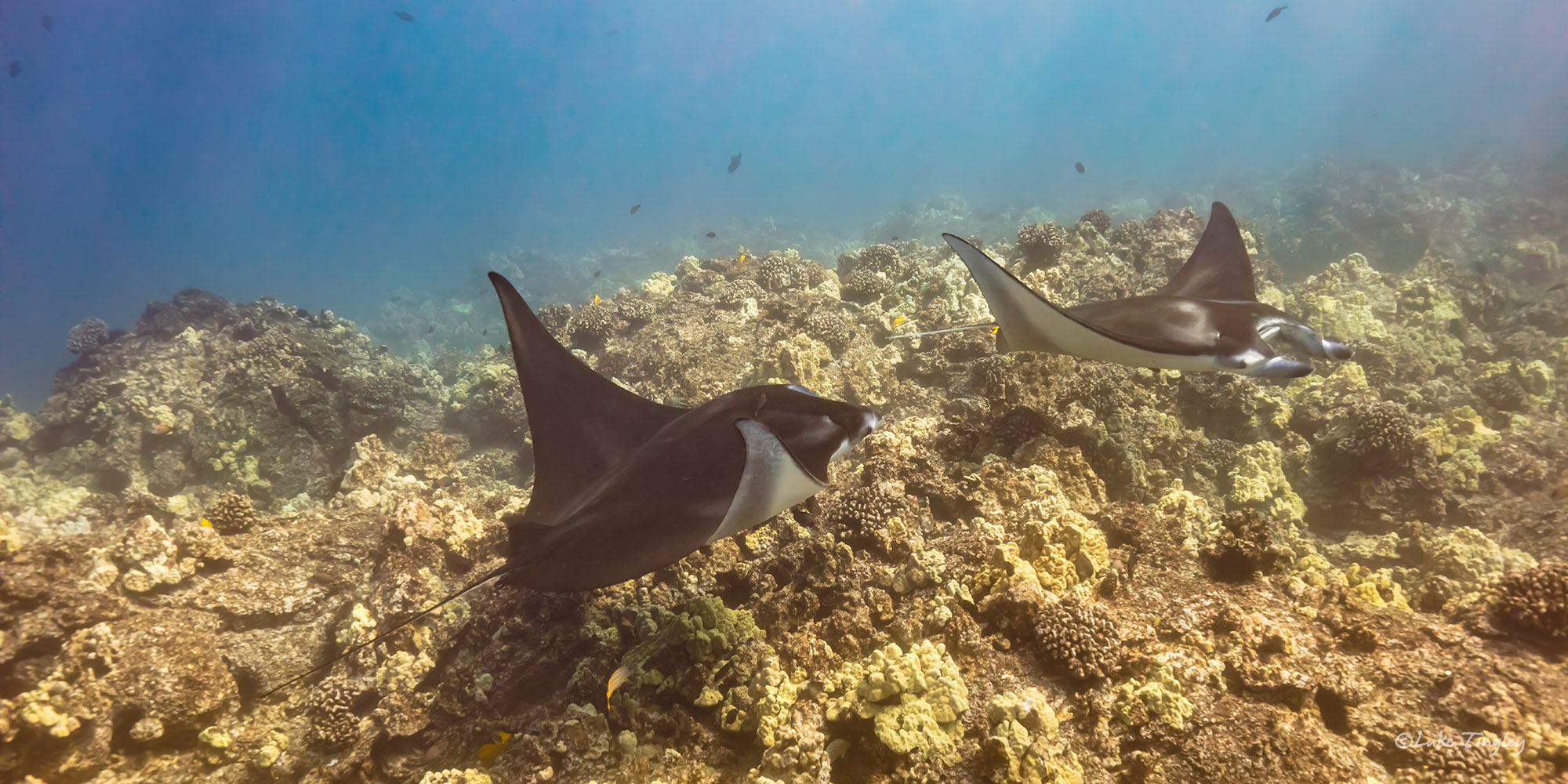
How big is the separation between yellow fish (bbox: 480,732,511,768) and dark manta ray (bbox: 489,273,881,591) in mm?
1194

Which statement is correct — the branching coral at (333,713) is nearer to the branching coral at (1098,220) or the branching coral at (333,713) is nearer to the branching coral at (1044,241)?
the branching coral at (1044,241)

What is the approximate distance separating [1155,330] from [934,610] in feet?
7.37

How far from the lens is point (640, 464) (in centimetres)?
276

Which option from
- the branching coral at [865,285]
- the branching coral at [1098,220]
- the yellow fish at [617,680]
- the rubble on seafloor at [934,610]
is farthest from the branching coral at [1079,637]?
the branching coral at [1098,220]

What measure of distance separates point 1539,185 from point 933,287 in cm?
3589

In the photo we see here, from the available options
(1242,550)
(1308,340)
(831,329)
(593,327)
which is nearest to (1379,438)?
(1308,340)

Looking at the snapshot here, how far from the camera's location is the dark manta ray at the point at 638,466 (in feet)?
7.73

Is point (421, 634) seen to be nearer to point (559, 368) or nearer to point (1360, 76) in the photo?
point (559, 368)

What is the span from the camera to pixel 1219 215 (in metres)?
5.06

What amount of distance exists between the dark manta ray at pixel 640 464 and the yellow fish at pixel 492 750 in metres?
1.19

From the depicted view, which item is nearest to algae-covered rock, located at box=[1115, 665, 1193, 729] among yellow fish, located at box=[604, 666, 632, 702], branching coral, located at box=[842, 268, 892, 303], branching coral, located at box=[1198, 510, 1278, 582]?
branching coral, located at box=[1198, 510, 1278, 582]

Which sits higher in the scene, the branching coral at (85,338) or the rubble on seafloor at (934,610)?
the branching coral at (85,338)

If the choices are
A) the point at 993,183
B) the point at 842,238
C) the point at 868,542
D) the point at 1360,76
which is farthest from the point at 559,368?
the point at 1360,76

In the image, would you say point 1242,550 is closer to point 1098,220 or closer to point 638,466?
point 638,466
